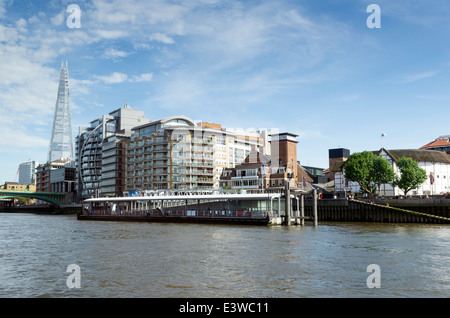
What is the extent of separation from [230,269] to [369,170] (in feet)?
270

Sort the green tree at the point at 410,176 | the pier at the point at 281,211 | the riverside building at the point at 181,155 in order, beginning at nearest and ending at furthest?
the pier at the point at 281,211
the green tree at the point at 410,176
the riverside building at the point at 181,155

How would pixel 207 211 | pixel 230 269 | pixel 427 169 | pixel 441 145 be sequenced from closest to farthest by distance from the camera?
pixel 230 269 → pixel 207 211 → pixel 427 169 → pixel 441 145

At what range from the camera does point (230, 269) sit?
28984 mm

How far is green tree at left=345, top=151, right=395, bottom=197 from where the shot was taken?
101938 mm

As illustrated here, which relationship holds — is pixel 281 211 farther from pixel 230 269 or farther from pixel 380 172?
pixel 230 269

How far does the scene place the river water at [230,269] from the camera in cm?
2314

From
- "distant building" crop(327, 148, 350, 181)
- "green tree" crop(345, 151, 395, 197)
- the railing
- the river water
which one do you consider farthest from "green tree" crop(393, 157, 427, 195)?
the river water

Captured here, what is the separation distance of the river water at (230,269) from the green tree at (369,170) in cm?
5850

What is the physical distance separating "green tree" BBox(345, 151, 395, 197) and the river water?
58.5 metres

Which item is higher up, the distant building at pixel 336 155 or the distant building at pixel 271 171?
the distant building at pixel 336 155

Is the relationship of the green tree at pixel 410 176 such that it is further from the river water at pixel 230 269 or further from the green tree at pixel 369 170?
the river water at pixel 230 269

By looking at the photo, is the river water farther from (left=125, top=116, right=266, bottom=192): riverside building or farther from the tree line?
(left=125, top=116, right=266, bottom=192): riverside building

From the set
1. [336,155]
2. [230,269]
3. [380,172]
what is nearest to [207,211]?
[380,172]

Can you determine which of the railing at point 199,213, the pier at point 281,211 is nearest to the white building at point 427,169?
the pier at point 281,211
